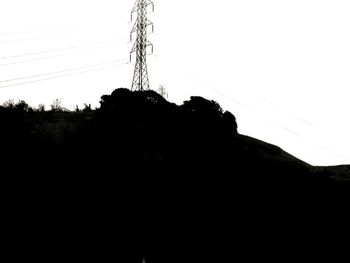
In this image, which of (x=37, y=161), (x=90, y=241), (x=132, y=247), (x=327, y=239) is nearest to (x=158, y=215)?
(x=132, y=247)

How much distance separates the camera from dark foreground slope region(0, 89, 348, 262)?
69.7ft

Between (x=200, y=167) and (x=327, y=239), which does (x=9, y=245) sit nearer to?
(x=200, y=167)

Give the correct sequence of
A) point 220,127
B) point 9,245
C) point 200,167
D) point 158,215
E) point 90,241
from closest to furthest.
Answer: point 9,245, point 90,241, point 158,215, point 200,167, point 220,127

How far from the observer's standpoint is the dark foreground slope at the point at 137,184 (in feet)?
69.7

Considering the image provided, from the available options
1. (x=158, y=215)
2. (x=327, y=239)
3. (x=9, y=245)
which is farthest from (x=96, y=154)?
(x=327, y=239)

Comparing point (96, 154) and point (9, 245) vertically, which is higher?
point (96, 154)

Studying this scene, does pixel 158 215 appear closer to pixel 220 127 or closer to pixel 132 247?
pixel 132 247

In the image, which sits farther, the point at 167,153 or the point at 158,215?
the point at 167,153

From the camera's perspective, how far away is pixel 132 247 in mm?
21922

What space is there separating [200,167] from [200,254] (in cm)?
441

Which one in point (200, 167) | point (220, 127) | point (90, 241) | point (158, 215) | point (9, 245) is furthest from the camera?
point (220, 127)

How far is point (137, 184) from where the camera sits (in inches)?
906

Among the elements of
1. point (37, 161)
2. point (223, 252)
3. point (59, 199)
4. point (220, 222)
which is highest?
point (37, 161)

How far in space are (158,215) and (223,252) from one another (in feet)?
11.7
